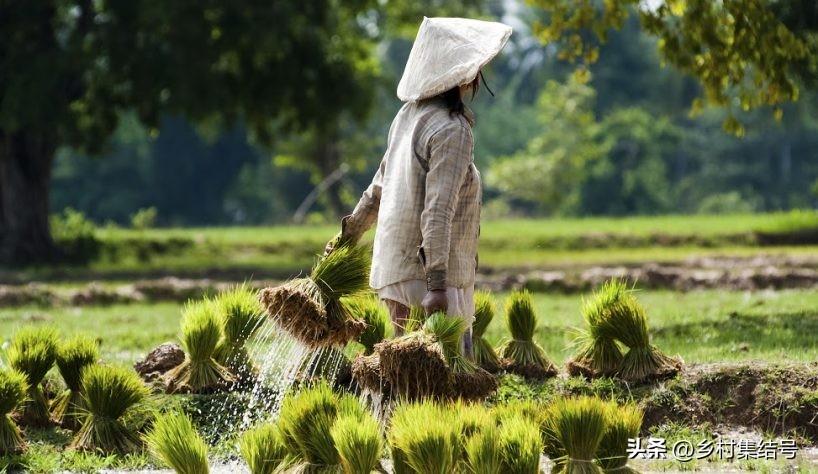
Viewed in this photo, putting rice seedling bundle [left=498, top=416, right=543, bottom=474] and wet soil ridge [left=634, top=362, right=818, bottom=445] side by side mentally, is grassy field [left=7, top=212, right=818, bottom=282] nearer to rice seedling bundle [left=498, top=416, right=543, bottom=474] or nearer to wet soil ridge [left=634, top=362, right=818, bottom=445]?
wet soil ridge [left=634, top=362, right=818, bottom=445]

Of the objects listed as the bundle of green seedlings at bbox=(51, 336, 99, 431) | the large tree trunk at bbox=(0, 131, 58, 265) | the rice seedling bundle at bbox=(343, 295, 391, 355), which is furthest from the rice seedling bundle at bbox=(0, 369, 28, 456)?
the large tree trunk at bbox=(0, 131, 58, 265)

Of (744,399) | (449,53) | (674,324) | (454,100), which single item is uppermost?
(449,53)

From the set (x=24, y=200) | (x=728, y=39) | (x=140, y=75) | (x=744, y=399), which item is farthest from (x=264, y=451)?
(x=24, y=200)

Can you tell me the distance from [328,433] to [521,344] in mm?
2832

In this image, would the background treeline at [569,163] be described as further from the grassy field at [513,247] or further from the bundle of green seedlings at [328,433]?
the bundle of green seedlings at [328,433]

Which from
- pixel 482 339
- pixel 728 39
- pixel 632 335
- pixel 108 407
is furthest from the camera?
pixel 728 39

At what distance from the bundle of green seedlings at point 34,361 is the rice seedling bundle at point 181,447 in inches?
73.4

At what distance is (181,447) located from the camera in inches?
233

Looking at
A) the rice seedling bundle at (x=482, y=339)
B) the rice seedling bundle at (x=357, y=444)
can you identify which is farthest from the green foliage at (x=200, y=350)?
the rice seedling bundle at (x=357, y=444)

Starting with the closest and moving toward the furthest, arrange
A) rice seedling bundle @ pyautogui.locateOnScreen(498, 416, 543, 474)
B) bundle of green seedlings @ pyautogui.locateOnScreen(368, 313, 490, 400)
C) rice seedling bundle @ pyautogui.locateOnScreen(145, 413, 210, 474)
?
rice seedling bundle @ pyautogui.locateOnScreen(498, 416, 543, 474)
rice seedling bundle @ pyautogui.locateOnScreen(145, 413, 210, 474)
bundle of green seedlings @ pyautogui.locateOnScreen(368, 313, 490, 400)

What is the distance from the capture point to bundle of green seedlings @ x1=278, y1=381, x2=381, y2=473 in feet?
18.7

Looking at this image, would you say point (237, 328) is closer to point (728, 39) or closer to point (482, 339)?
point (482, 339)

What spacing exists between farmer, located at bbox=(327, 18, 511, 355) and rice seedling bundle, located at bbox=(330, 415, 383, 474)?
73 centimetres

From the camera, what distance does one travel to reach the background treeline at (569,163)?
58.6 meters
